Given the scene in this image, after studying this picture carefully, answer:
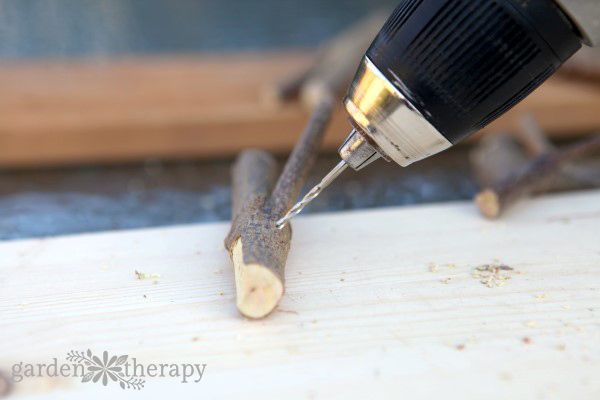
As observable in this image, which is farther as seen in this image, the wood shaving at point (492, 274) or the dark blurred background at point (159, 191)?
the dark blurred background at point (159, 191)

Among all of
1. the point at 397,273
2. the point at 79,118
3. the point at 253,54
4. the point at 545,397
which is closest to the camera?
the point at 545,397

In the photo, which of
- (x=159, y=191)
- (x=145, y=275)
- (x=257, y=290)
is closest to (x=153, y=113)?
(x=159, y=191)

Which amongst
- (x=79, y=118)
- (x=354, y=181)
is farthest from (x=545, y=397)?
(x=79, y=118)

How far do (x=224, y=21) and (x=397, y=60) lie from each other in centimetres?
274

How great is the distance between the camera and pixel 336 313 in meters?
0.78

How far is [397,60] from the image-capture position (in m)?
0.67

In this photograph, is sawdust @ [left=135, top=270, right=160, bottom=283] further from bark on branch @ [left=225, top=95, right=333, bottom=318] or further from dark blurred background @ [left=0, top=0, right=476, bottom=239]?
dark blurred background @ [left=0, top=0, right=476, bottom=239]

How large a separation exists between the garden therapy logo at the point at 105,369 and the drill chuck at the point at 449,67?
0.41 m

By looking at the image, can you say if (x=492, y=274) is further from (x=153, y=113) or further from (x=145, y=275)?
(x=153, y=113)

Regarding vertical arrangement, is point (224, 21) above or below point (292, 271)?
above

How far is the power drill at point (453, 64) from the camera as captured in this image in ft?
2.05

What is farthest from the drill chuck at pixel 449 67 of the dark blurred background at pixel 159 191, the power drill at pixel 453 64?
the dark blurred background at pixel 159 191

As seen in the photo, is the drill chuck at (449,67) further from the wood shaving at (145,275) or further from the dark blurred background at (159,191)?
the dark blurred background at (159,191)

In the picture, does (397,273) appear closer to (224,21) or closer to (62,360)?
(62,360)
